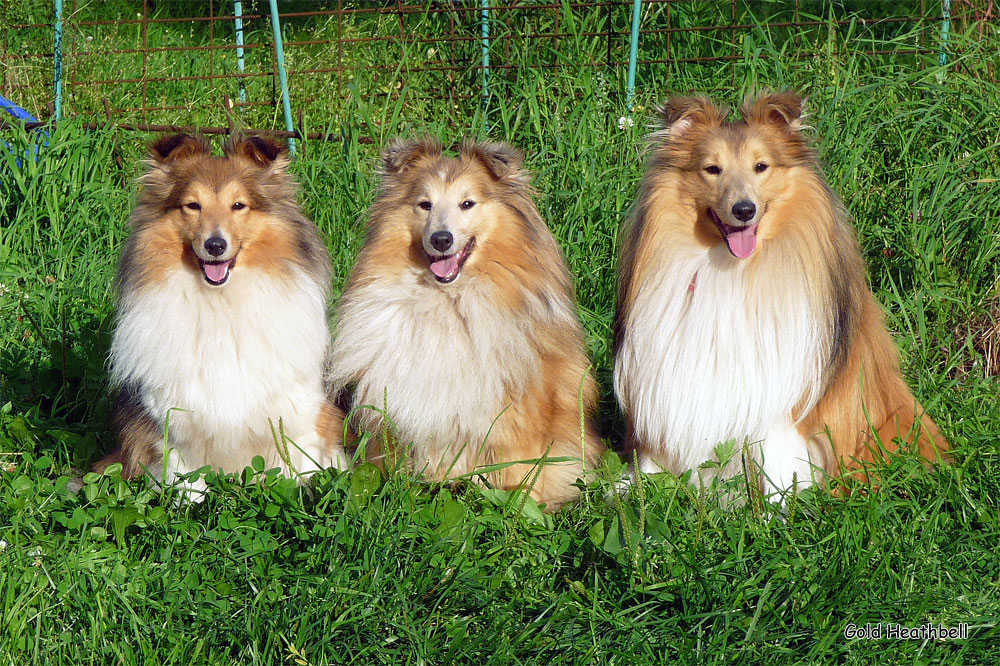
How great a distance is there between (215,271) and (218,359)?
0.34m

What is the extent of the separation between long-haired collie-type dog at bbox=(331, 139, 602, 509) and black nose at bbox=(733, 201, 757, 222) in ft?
2.77

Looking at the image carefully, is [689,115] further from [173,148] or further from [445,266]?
[173,148]

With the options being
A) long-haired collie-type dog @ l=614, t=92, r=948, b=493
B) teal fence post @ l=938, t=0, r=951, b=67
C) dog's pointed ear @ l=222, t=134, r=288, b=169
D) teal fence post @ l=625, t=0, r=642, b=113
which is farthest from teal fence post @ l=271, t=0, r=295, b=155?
teal fence post @ l=938, t=0, r=951, b=67

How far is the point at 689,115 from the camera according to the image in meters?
3.66

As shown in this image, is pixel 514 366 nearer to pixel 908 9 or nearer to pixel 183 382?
pixel 183 382

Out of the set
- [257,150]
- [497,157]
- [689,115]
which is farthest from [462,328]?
[689,115]

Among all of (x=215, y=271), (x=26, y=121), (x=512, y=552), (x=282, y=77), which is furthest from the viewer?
(x=282, y=77)

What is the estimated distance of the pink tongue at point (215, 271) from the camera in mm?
3637

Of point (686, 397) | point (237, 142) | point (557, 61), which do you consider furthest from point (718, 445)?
point (557, 61)

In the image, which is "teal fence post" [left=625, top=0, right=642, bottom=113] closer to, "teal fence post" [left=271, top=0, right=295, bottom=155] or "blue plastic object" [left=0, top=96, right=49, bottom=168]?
"teal fence post" [left=271, top=0, right=295, bottom=155]

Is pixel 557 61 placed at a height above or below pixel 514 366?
above

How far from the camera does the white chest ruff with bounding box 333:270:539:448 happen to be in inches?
147

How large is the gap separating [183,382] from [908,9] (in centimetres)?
692

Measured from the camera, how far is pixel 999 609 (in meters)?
2.90
